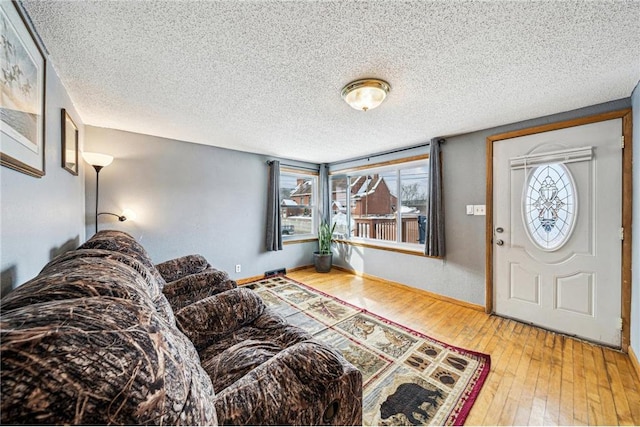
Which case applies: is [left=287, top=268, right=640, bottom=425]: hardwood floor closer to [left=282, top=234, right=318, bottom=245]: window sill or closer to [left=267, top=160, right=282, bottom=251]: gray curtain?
[left=267, top=160, right=282, bottom=251]: gray curtain

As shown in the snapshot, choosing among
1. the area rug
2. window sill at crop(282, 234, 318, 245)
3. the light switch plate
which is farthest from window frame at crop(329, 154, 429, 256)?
the area rug

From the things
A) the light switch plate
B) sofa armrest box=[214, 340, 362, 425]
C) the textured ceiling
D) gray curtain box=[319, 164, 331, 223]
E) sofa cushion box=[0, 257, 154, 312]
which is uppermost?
the textured ceiling

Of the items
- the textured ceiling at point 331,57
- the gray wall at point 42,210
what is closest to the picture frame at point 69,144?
the gray wall at point 42,210

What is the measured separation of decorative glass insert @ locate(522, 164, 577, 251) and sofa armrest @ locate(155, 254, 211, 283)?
3485mm

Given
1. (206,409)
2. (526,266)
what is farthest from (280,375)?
(526,266)

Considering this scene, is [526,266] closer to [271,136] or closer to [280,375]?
[280,375]

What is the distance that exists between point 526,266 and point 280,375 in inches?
111

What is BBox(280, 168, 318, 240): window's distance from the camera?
451 centimetres

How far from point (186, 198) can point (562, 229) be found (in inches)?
171

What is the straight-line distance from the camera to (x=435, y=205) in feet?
10.2

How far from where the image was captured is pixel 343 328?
2406 millimetres

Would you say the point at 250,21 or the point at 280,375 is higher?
the point at 250,21

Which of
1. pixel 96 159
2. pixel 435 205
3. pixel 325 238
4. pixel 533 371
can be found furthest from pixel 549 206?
pixel 96 159

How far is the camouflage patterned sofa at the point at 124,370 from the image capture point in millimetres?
399
